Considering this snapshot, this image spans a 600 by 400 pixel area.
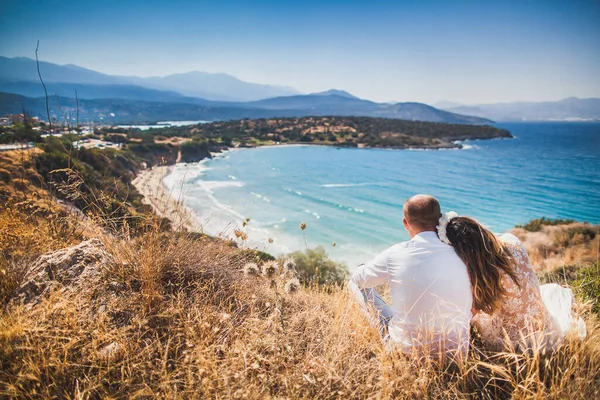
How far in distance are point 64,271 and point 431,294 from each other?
3031mm

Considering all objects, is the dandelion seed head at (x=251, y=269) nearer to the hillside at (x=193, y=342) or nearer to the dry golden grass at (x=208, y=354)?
the hillside at (x=193, y=342)

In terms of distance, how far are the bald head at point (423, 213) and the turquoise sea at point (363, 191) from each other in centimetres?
865

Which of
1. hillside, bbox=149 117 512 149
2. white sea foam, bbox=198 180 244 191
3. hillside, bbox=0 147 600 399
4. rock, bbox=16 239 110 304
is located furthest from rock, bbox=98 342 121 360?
hillside, bbox=149 117 512 149

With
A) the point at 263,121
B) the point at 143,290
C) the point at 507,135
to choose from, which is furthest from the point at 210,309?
the point at 507,135

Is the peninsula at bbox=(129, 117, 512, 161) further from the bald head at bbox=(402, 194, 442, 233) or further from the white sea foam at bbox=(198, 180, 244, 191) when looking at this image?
the bald head at bbox=(402, 194, 442, 233)

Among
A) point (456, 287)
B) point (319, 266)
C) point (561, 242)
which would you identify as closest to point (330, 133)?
point (561, 242)

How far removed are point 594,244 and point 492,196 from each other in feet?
62.9

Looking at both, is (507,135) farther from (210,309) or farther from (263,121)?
(210,309)

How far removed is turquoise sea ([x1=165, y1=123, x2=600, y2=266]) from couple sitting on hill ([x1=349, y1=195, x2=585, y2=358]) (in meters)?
8.65

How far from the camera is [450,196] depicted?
33406 mm

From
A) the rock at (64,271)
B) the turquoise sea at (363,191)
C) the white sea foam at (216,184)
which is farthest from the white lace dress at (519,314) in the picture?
the white sea foam at (216,184)

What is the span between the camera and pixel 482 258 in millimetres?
2301

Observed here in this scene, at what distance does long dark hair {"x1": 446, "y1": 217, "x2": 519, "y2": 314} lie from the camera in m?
2.29

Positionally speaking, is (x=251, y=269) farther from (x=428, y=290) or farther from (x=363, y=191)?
(x=363, y=191)
